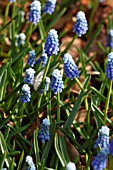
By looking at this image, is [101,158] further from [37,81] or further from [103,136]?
[37,81]

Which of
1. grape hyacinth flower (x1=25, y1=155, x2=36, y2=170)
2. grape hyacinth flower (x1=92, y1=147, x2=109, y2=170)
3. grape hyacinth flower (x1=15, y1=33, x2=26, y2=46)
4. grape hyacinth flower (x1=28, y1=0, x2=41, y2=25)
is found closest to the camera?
grape hyacinth flower (x1=92, y1=147, x2=109, y2=170)

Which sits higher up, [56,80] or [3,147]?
[56,80]

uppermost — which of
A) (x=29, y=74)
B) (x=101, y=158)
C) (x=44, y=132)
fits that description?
(x=29, y=74)

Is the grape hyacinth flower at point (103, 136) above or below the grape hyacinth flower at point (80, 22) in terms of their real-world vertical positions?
below

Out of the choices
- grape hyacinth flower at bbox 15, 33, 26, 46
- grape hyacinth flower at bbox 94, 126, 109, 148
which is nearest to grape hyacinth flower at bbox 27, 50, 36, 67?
grape hyacinth flower at bbox 15, 33, 26, 46

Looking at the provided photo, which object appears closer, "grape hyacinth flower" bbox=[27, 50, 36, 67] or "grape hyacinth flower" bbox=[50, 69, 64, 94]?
"grape hyacinth flower" bbox=[50, 69, 64, 94]

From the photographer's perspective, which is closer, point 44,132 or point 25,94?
point 44,132

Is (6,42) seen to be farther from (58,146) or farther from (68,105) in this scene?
(58,146)

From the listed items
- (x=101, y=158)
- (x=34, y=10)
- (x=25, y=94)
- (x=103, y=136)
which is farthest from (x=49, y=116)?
(x=101, y=158)

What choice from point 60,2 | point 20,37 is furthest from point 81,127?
point 60,2

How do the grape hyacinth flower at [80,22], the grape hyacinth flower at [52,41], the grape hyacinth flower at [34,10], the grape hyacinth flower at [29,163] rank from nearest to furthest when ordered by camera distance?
the grape hyacinth flower at [29,163] → the grape hyacinth flower at [52,41] → the grape hyacinth flower at [80,22] → the grape hyacinth flower at [34,10]

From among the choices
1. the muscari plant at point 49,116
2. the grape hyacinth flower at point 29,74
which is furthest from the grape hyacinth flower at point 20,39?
the grape hyacinth flower at point 29,74

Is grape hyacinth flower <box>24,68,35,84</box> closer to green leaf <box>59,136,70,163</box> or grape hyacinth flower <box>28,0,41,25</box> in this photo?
green leaf <box>59,136,70,163</box>

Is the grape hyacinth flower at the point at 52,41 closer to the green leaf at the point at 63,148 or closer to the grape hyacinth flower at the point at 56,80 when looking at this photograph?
the grape hyacinth flower at the point at 56,80
